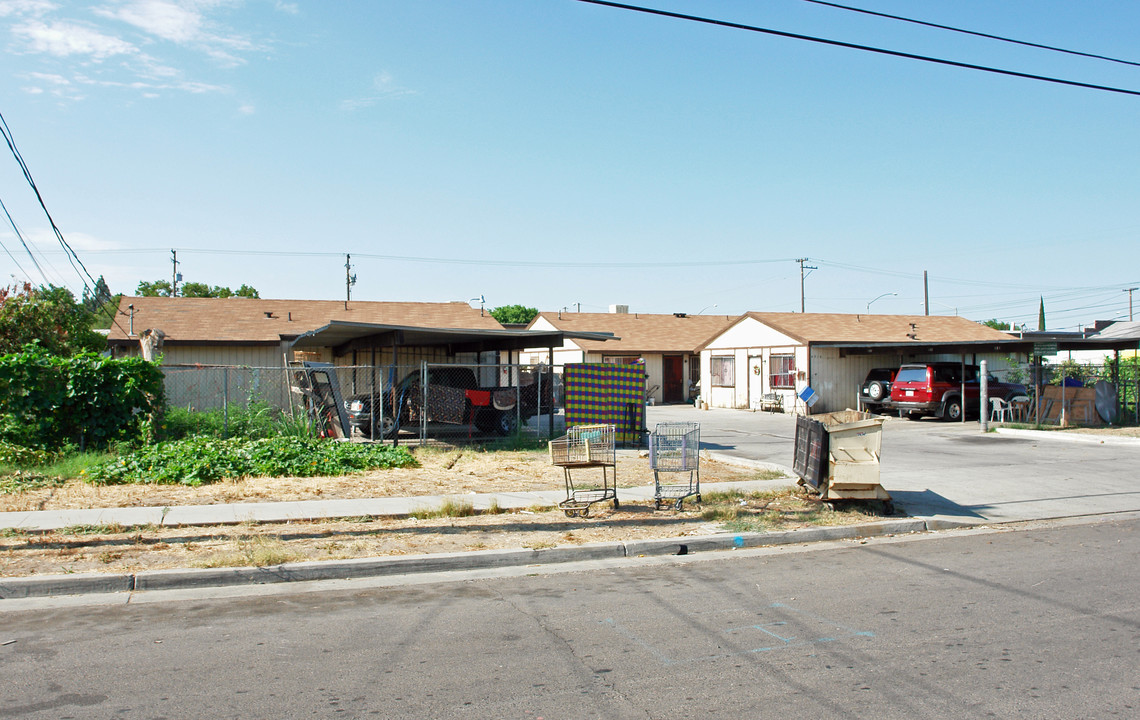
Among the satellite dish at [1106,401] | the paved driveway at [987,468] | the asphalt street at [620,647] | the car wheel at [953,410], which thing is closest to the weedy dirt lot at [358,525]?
the asphalt street at [620,647]

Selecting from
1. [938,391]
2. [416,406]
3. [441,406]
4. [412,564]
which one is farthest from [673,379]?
[412,564]

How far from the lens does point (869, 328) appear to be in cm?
3469

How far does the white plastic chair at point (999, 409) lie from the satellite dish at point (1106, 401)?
2262 millimetres

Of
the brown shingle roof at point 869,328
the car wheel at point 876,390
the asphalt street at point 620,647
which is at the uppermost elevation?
the brown shingle roof at point 869,328

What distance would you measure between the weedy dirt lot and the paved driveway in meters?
1.94

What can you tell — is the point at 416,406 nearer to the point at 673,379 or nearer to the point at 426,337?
the point at 426,337

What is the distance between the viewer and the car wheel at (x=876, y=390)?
2747cm

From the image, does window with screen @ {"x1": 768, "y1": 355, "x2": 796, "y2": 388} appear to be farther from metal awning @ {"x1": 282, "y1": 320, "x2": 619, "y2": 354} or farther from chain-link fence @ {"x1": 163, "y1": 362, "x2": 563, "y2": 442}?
chain-link fence @ {"x1": 163, "y1": 362, "x2": 563, "y2": 442}

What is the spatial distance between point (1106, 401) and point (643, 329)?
21.8m

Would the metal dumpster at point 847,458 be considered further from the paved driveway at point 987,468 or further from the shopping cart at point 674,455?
the shopping cart at point 674,455

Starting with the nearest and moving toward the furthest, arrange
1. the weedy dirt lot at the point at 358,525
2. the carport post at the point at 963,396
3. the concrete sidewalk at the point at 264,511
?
the weedy dirt lot at the point at 358,525 → the concrete sidewalk at the point at 264,511 → the carport post at the point at 963,396

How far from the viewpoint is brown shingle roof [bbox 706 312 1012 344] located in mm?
31359

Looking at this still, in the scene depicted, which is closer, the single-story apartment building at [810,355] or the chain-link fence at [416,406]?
the chain-link fence at [416,406]

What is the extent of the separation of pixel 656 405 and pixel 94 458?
27516mm
